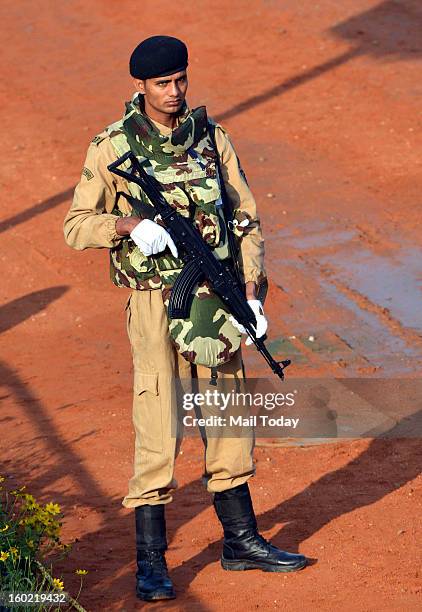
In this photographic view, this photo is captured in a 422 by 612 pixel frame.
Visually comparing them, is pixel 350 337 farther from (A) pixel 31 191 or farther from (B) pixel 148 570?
(A) pixel 31 191

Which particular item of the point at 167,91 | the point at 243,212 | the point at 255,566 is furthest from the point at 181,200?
the point at 255,566

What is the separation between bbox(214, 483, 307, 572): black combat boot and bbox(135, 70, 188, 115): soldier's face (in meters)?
1.59

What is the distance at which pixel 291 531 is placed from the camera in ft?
19.5

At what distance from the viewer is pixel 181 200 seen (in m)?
5.16

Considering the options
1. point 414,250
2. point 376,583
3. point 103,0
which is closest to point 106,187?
point 376,583

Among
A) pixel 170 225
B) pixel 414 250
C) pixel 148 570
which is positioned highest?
pixel 170 225

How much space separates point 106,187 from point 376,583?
1.97 metres

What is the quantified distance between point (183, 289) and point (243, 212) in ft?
1.51

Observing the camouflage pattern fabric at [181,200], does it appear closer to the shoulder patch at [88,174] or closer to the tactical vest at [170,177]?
the tactical vest at [170,177]

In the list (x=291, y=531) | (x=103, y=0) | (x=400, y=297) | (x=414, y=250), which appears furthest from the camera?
(x=103, y=0)

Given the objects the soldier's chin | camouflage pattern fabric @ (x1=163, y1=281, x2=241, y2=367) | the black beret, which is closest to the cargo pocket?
camouflage pattern fabric @ (x1=163, y1=281, x2=241, y2=367)

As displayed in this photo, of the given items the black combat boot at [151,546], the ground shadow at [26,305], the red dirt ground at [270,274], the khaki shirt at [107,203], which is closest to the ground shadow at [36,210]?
the red dirt ground at [270,274]

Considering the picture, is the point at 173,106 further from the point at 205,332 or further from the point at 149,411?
the point at 149,411

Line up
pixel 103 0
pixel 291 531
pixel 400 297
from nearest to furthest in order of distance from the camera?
pixel 291 531, pixel 400 297, pixel 103 0
